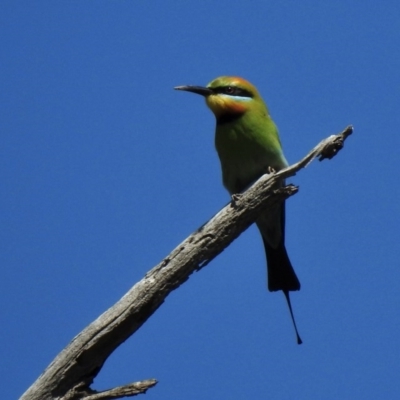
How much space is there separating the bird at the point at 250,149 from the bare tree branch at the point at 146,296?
735mm

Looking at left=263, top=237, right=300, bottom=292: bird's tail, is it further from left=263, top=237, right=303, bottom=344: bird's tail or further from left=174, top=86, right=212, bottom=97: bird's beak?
left=174, top=86, right=212, bottom=97: bird's beak

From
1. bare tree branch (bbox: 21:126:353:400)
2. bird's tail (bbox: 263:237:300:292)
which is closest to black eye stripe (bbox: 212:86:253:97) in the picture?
bird's tail (bbox: 263:237:300:292)

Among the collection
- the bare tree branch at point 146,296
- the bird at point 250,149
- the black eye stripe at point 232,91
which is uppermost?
the black eye stripe at point 232,91

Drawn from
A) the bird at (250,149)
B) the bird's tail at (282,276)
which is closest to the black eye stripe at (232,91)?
the bird at (250,149)

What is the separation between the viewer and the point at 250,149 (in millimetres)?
3807

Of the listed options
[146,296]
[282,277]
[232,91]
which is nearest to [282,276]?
[282,277]

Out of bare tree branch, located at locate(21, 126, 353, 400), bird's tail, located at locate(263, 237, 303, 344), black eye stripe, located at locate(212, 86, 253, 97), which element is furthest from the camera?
black eye stripe, located at locate(212, 86, 253, 97)

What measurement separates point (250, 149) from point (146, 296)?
1272 mm

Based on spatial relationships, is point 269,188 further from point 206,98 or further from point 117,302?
point 206,98

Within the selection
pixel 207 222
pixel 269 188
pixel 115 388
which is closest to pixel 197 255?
pixel 207 222

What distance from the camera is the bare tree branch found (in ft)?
8.80

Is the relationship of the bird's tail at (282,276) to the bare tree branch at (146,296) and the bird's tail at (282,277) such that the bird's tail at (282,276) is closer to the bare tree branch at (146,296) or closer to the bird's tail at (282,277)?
the bird's tail at (282,277)

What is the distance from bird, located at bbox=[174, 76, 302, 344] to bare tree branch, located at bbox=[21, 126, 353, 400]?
2.41ft

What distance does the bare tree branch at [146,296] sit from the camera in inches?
106
